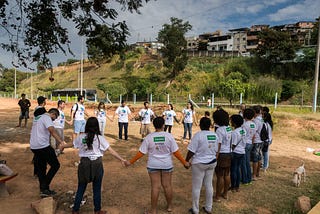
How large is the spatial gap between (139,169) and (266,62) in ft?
109

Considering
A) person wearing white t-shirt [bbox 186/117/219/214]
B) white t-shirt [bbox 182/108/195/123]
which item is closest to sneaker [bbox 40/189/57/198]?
person wearing white t-shirt [bbox 186/117/219/214]

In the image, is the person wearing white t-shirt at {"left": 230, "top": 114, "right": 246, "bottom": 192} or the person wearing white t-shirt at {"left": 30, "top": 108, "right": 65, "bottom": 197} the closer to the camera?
the person wearing white t-shirt at {"left": 30, "top": 108, "right": 65, "bottom": 197}

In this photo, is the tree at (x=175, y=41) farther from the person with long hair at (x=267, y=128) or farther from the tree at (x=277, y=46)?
the person with long hair at (x=267, y=128)

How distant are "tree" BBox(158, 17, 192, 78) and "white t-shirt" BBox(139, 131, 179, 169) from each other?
36.8 meters

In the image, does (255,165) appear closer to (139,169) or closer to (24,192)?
(139,169)

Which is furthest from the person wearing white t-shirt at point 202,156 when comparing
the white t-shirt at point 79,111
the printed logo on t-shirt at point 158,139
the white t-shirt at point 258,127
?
the white t-shirt at point 79,111

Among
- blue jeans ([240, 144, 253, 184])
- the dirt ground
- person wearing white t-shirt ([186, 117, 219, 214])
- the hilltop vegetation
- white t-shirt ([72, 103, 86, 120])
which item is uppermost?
the hilltop vegetation

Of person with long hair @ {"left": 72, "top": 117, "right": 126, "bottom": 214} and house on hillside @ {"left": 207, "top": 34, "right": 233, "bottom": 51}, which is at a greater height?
house on hillside @ {"left": 207, "top": 34, "right": 233, "bottom": 51}

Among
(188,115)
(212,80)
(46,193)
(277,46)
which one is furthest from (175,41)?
(46,193)

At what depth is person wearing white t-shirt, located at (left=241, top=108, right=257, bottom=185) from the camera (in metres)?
5.68

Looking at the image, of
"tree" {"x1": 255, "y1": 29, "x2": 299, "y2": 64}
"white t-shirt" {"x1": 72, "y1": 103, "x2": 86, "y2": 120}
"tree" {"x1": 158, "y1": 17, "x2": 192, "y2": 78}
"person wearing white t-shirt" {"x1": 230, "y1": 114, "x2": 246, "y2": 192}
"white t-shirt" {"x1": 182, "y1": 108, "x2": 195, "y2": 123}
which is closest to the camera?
"person wearing white t-shirt" {"x1": 230, "y1": 114, "x2": 246, "y2": 192}

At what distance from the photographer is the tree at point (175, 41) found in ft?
130

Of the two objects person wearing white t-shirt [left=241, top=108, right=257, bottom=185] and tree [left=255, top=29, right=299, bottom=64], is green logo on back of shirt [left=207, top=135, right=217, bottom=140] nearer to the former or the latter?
→ person wearing white t-shirt [left=241, top=108, right=257, bottom=185]

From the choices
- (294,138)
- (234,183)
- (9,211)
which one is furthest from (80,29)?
(294,138)
